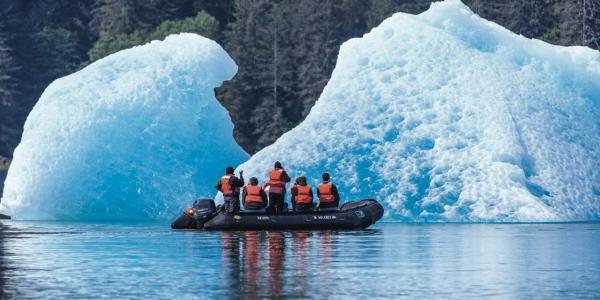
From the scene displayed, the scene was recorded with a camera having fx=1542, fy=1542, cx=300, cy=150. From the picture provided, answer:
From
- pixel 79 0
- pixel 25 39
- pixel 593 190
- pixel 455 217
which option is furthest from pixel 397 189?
pixel 79 0

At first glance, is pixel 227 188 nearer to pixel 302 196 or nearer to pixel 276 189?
pixel 276 189

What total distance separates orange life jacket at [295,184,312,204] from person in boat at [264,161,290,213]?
0.41m

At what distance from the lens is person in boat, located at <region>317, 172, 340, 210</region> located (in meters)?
38.5

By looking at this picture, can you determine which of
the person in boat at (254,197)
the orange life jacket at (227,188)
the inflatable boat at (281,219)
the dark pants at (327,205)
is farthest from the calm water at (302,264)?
the orange life jacket at (227,188)

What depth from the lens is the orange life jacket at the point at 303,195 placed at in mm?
38625

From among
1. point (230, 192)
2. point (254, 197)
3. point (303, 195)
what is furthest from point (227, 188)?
point (303, 195)

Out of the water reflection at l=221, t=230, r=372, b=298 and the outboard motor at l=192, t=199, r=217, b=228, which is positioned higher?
the outboard motor at l=192, t=199, r=217, b=228

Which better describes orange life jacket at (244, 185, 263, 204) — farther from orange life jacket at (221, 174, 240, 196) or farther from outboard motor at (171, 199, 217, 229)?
outboard motor at (171, 199, 217, 229)

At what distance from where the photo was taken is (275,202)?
3884cm

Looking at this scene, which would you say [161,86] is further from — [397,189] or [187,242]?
[187,242]

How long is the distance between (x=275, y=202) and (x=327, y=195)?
1.35 m

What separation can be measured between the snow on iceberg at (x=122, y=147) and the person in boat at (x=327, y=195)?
1079cm

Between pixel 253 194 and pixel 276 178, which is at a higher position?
pixel 276 178

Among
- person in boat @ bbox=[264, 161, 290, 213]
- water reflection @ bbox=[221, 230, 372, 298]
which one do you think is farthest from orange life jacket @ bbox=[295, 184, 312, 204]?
water reflection @ bbox=[221, 230, 372, 298]
